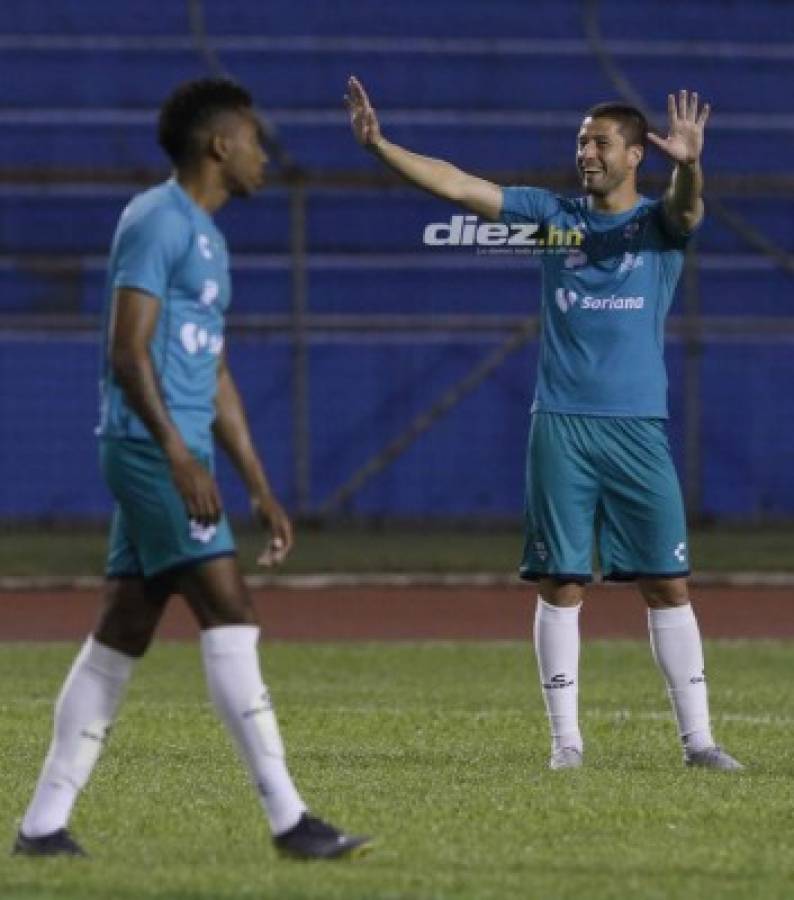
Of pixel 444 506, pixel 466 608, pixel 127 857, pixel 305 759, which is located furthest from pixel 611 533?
pixel 444 506

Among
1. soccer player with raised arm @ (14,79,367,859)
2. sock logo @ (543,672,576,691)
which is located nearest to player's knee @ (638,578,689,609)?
sock logo @ (543,672,576,691)

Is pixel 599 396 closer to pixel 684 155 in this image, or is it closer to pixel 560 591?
pixel 560 591

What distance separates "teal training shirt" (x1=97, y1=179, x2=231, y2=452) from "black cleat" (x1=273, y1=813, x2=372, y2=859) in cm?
99

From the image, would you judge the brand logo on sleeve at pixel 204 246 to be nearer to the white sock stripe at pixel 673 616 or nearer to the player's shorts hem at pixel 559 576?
the player's shorts hem at pixel 559 576

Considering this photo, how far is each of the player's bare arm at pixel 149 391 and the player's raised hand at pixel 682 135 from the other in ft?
9.76

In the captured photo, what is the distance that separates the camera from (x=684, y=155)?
9.41m

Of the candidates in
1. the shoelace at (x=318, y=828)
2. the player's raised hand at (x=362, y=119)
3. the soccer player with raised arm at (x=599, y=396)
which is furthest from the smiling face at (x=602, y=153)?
the shoelace at (x=318, y=828)

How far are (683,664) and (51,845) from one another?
341cm

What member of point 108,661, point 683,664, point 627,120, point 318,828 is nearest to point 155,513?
point 108,661

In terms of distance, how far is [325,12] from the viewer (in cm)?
3072

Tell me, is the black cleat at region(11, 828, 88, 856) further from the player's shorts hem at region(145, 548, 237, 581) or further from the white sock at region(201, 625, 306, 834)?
the player's shorts hem at region(145, 548, 237, 581)

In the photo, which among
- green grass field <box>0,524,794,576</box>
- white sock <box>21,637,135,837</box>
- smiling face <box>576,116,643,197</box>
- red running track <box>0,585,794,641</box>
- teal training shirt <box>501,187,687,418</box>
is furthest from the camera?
green grass field <box>0,524,794,576</box>

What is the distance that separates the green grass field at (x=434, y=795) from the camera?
6879mm

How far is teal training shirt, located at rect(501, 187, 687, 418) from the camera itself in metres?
9.77
